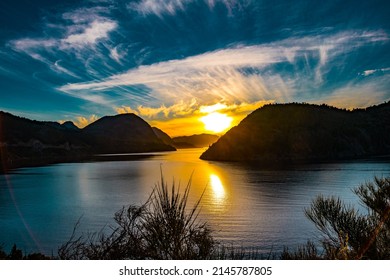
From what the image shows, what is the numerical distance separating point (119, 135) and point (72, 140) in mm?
19964

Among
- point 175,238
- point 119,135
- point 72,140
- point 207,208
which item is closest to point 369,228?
point 175,238

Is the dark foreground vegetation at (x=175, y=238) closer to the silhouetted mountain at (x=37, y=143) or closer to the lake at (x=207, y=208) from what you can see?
the lake at (x=207, y=208)

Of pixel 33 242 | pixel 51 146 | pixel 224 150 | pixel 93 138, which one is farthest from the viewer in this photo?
Answer: pixel 93 138

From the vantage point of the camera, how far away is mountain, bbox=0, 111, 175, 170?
94306mm

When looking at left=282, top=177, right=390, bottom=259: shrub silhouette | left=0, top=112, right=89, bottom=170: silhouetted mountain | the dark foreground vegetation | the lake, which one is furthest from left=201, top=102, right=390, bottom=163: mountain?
the dark foreground vegetation

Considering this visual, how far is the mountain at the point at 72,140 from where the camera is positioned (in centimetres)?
9431

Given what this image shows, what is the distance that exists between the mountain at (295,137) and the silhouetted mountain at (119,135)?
51879mm

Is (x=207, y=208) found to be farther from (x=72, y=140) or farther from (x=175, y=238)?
(x=72, y=140)

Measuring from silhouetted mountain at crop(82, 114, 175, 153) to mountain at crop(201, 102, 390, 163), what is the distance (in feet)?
170

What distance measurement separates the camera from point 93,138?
139m

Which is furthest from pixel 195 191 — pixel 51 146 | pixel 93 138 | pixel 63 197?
pixel 93 138

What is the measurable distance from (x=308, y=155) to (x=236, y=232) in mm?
70805

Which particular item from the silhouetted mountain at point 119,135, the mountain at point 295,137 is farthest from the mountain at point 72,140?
the mountain at point 295,137
